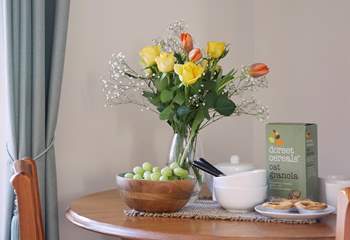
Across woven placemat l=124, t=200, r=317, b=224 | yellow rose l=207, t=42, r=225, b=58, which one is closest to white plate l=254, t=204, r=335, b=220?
woven placemat l=124, t=200, r=317, b=224

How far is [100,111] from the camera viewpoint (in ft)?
7.22

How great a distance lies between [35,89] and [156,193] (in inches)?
25.0

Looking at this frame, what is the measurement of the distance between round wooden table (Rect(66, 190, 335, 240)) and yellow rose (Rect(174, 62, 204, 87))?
43cm

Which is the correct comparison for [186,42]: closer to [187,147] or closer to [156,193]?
[187,147]

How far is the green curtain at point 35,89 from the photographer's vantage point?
72.2 inches

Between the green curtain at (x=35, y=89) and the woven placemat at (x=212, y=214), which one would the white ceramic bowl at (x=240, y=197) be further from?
the green curtain at (x=35, y=89)

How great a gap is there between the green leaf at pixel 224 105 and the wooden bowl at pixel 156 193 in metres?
0.29

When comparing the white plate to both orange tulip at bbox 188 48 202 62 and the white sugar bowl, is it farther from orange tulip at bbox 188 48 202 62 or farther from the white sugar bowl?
orange tulip at bbox 188 48 202 62

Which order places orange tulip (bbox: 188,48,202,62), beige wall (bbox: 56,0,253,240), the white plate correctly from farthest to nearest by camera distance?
1. beige wall (bbox: 56,0,253,240)
2. orange tulip (bbox: 188,48,202,62)
3. the white plate

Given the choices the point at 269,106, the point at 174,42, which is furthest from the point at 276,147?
the point at 269,106

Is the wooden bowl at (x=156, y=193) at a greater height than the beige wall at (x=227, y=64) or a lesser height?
lesser

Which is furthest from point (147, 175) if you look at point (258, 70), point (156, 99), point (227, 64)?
point (227, 64)

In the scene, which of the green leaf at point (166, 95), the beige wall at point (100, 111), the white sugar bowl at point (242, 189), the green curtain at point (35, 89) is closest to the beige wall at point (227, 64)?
the beige wall at point (100, 111)

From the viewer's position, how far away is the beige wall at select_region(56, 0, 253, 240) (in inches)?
83.4
